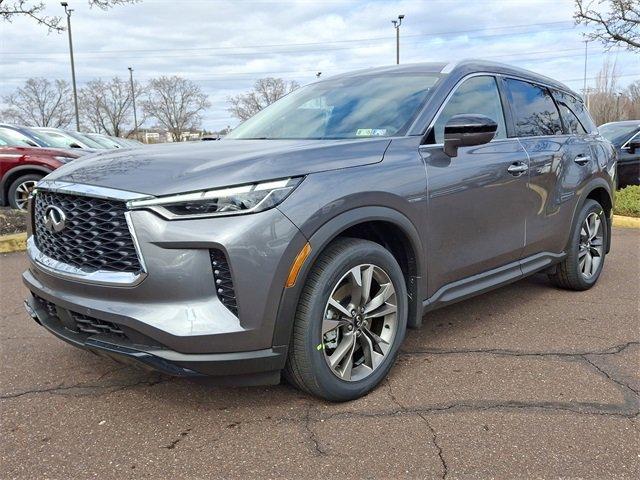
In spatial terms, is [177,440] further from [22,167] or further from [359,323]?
[22,167]

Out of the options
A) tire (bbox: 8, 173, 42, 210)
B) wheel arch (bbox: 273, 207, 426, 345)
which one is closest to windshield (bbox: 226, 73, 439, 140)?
wheel arch (bbox: 273, 207, 426, 345)

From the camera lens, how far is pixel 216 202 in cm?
238

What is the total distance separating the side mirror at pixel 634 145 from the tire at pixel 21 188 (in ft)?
32.8

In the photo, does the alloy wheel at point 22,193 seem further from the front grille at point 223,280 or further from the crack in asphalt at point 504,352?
the front grille at point 223,280

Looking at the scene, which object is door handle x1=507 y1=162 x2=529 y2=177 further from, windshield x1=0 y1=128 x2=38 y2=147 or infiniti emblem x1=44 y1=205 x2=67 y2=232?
windshield x1=0 y1=128 x2=38 y2=147

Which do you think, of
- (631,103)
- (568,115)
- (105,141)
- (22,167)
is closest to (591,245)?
(568,115)

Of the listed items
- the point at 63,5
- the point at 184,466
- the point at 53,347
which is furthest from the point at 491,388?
the point at 63,5

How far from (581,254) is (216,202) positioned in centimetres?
366

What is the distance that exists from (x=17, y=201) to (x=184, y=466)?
304 inches

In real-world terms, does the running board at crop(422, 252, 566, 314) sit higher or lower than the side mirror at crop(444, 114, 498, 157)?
lower

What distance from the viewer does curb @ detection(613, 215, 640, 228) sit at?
26.9 ft

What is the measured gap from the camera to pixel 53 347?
143 inches

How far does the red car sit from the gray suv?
5880 mm

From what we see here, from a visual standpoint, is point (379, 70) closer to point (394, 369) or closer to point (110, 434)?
point (394, 369)
